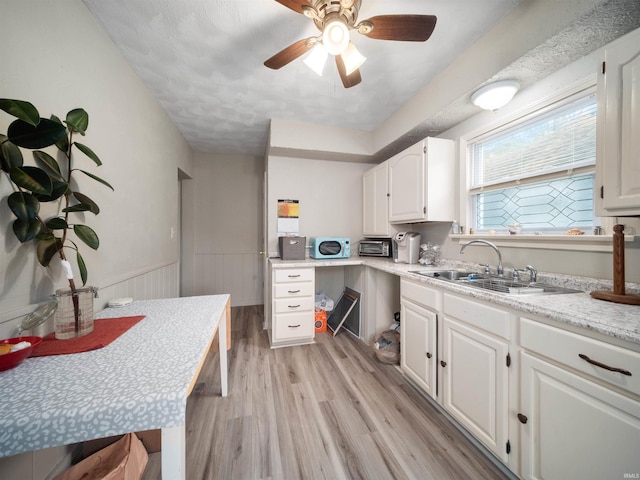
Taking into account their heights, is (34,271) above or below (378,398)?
above

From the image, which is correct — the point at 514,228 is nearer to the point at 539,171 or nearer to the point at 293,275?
the point at 539,171

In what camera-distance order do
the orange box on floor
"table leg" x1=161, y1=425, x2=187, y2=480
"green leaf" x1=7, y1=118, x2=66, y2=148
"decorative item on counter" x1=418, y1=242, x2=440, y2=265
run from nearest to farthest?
"table leg" x1=161, y1=425, x2=187, y2=480 → "green leaf" x1=7, y1=118, x2=66, y2=148 → "decorative item on counter" x1=418, y1=242, x2=440, y2=265 → the orange box on floor

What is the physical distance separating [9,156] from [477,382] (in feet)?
7.68

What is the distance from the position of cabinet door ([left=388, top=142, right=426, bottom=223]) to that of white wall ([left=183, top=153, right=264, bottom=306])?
2341 millimetres

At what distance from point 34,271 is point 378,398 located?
2.13 m

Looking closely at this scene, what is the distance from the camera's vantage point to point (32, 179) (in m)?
0.82

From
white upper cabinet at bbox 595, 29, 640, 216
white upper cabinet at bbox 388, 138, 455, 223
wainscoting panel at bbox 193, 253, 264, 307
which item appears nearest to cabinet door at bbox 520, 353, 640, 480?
white upper cabinet at bbox 595, 29, 640, 216

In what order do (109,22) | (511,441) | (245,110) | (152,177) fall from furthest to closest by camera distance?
(245,110) → (152,177) → (109,22) → (511,441)

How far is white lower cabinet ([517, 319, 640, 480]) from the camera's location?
79 centimetres

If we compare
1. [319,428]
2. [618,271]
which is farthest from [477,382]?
[319,428]

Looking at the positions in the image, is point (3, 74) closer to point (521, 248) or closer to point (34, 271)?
point (34, 271)

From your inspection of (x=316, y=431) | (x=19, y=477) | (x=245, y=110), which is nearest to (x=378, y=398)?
(x=316, y=431)

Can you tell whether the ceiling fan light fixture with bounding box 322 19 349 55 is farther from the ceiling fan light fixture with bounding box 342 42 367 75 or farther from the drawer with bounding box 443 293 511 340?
the drawer with bounding box 443 293 511 340

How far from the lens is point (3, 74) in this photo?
889mm
